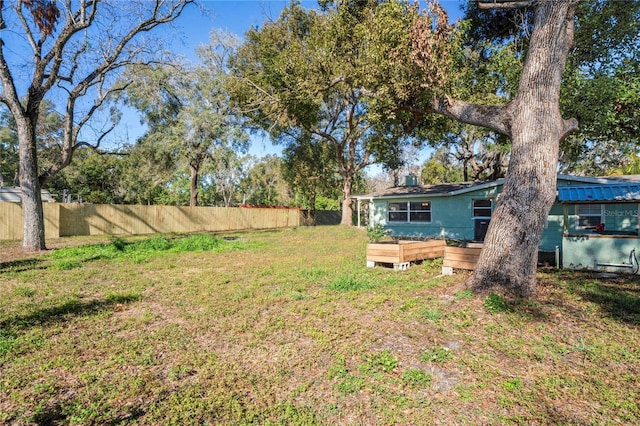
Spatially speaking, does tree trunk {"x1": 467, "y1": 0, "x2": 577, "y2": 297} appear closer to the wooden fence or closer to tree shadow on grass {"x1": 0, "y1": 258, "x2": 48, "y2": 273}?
tree shadow on grass {"x1": 0, "y1": 258, "x2": 48, "y2": 273}

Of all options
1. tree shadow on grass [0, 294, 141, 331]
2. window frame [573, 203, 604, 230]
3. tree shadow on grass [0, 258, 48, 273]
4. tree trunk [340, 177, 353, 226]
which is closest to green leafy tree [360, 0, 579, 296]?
tree shadow on grass [0, 294, 141, 331]

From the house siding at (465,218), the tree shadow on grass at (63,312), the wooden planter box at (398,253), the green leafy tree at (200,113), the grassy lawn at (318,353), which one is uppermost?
the green leafy tree at (200,113)

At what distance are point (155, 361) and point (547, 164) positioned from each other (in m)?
5.75

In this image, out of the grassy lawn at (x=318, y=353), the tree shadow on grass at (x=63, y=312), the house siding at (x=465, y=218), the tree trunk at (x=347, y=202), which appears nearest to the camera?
the grassy lawn at (x=318, y=353)

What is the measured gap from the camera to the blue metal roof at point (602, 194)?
7555mm

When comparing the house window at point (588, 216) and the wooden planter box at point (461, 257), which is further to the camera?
the house window at point (588, 216)

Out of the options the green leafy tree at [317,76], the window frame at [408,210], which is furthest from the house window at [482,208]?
the green leafy tree at [317,76]

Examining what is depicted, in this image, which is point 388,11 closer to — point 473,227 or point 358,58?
point 358,58

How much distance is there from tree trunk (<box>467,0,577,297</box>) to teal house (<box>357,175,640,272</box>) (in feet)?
8.02

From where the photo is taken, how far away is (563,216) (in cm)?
952

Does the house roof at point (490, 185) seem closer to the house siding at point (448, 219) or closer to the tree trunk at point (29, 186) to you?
the house siding at point (448, 219)

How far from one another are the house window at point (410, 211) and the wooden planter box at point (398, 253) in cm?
832

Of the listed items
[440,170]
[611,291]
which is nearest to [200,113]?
[611,291]

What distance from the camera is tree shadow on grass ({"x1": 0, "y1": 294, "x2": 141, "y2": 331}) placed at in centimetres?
429
